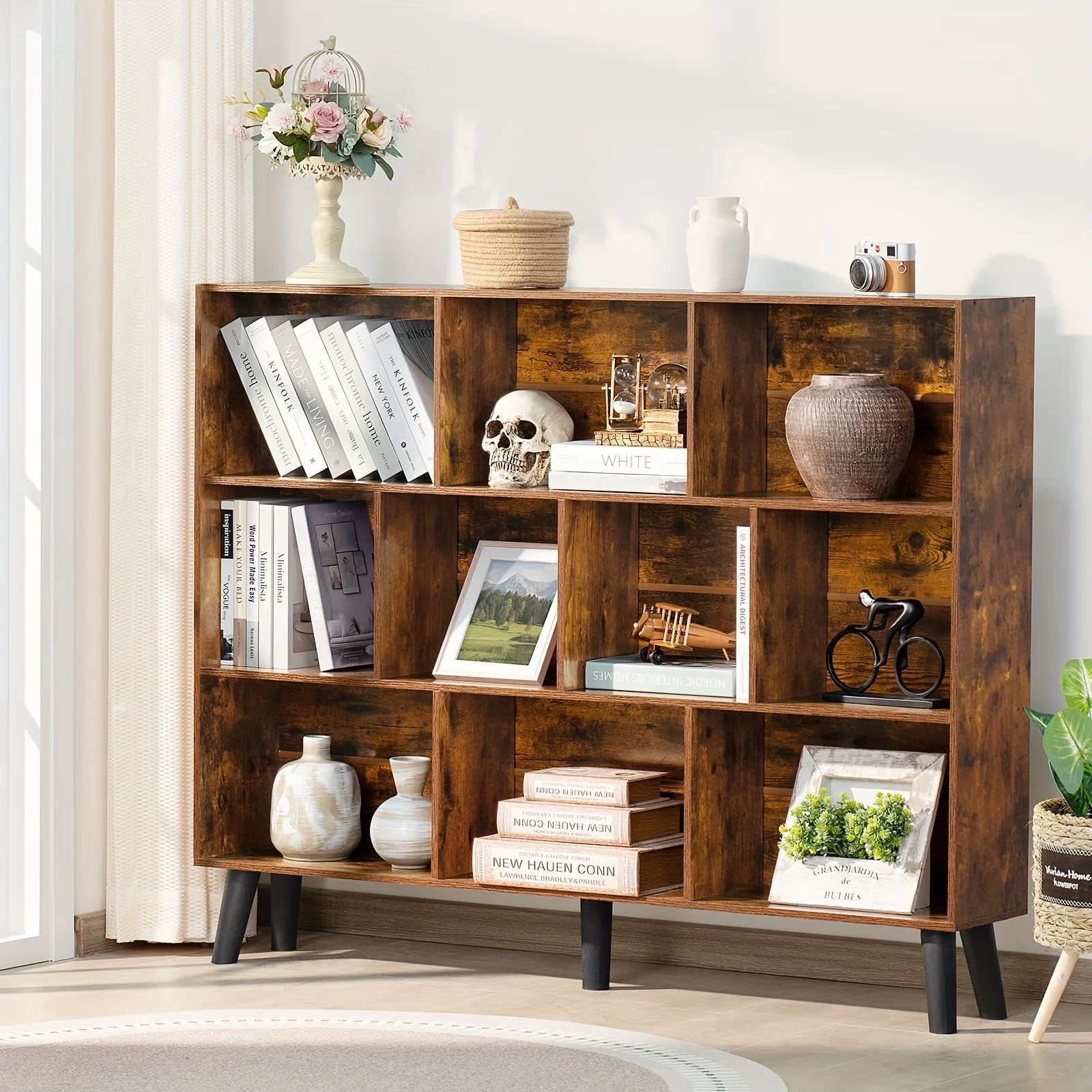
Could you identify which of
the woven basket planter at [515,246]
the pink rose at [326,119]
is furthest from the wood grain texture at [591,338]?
the pink rose at [326,119]

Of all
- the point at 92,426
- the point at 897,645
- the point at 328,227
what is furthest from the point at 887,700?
the point at 92,426

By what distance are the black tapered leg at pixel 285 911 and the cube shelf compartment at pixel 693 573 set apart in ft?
0.25

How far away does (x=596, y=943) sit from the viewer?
12.6 ft

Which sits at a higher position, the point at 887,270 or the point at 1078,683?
the point at 887,270

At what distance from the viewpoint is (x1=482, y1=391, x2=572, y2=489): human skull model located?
3861mm

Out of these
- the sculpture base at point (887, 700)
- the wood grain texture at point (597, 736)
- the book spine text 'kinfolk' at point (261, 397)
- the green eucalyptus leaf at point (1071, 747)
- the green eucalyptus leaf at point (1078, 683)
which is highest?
the book spine text 'kinfolk' at point (261, 397)

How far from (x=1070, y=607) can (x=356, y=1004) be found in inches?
59.4

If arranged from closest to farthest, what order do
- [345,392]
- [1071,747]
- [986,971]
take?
[1071,747] → [986,971] → [345,392]

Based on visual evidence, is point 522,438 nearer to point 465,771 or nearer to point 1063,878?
point 465,771

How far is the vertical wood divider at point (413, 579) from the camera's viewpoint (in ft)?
13.0

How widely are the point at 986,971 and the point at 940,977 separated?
0.44 ft

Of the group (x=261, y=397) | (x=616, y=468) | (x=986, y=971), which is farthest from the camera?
(x=261, y=397)

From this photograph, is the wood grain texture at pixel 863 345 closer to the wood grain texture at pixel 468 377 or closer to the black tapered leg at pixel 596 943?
the wood grain texture at pixel 468 377

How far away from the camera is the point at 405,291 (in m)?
3.89
